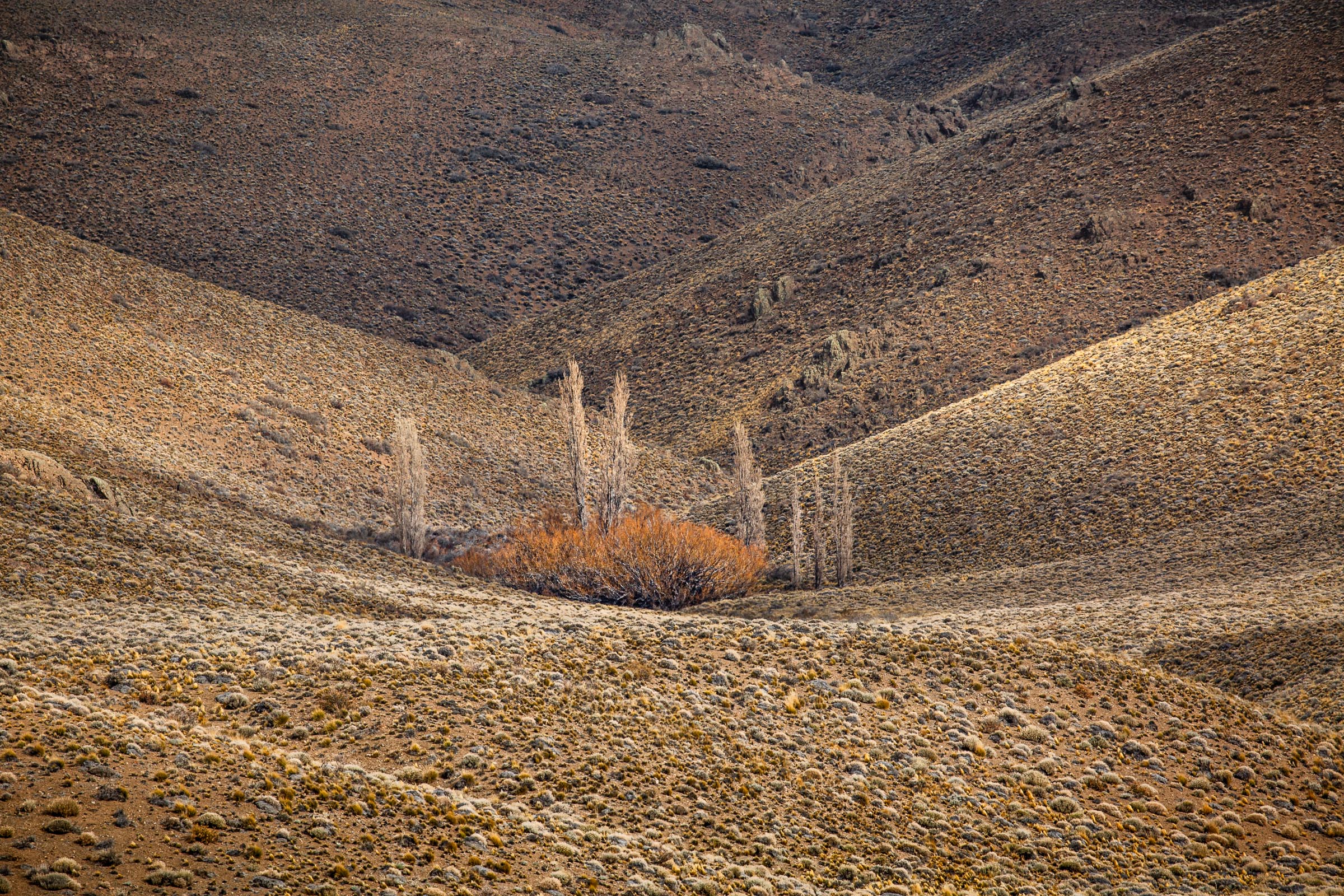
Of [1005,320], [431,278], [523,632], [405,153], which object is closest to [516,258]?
[431,278]

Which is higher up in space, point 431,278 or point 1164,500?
point 431,278

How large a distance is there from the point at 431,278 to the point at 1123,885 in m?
46.4

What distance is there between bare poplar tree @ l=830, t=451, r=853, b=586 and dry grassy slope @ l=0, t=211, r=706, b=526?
8990 mm

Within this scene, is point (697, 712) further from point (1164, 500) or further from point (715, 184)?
point (715, 184)

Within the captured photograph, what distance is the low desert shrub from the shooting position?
76.0ft

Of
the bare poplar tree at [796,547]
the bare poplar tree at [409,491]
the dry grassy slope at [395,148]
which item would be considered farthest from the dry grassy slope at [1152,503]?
the dry grassy slope at [395,148]

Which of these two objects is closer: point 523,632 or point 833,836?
point 833,836

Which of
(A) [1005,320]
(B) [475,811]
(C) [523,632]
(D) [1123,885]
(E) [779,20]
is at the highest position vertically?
(E) [779,20]

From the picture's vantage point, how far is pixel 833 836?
462 inches

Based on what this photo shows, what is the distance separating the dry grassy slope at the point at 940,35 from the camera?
71.4 m

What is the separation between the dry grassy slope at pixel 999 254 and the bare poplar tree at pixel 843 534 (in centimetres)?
1116

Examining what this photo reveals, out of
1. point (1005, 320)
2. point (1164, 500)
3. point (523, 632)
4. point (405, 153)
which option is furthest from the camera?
point (405, 153)

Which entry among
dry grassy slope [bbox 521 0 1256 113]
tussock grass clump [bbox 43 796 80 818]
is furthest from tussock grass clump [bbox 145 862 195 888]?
dry grassy slope [bbox 521 0 1256 113]

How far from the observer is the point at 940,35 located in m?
85.4
